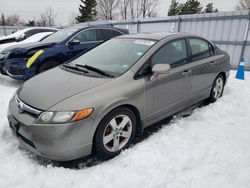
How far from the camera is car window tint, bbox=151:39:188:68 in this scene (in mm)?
2965

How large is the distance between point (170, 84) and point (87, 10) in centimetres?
3937

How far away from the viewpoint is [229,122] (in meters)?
3.37

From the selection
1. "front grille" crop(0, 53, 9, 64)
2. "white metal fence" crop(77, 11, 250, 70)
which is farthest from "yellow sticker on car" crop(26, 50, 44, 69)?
"white metal fence" crop(77, 11, 250, 70)

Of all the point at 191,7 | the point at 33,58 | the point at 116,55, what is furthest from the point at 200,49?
the point at 191,7

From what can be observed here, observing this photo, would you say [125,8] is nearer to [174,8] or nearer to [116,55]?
[174,8]

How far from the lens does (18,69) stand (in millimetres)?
4871

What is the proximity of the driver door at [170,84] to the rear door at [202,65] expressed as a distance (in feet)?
0.67

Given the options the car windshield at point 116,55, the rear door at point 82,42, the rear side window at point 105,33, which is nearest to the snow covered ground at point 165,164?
the car windshield at point 116,55

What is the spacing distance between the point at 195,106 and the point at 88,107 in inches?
105

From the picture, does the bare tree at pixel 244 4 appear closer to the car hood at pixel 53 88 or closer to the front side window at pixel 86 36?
the front side window at pixel 86 36

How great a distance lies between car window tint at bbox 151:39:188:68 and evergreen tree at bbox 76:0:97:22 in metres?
38.4

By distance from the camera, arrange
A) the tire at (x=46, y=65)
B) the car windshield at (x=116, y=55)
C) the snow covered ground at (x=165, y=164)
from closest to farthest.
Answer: the snow covered ground at (x=165, y=164) < the car windshield at (x=116, y=55) < the tire at (x=46, y=65)

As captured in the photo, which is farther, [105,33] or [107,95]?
[105,33]

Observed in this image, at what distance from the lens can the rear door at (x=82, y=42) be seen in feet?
17.9
